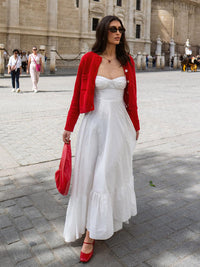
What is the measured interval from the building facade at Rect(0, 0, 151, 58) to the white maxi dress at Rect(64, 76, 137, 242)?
2573 centimetres

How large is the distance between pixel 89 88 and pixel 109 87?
0.17 meters

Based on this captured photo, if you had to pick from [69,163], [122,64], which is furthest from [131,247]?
[122,64]

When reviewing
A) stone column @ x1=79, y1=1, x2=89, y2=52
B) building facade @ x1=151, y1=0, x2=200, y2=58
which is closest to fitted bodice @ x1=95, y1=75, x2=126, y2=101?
stone column @ x1=79, y1=1, x2=89, y2=52

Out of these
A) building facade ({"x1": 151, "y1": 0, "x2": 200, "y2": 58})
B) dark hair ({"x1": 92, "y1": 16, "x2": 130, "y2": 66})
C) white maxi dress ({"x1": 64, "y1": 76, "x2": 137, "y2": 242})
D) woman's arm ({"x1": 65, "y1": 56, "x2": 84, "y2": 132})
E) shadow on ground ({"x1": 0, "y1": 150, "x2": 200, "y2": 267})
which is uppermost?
building facade ({"x1": 151, "y1": 0, "x2": 200, "y2": 58})

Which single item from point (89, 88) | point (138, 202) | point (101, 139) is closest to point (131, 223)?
point (138, 202)


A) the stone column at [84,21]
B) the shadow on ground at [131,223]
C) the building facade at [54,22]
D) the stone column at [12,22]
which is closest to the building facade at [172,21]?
the building facade at [54,22]

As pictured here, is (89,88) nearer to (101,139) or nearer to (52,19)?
(101,139)

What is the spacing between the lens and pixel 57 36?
109ft

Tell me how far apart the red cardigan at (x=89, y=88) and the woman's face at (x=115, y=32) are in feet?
0.58

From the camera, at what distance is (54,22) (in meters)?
32.6

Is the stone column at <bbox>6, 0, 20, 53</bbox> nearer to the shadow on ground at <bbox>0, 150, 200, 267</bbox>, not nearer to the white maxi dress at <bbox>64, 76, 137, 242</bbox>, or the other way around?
the shadow on ground at <bbox>0, 150, 200, 267</bbox>

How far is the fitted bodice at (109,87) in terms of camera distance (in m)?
2.74

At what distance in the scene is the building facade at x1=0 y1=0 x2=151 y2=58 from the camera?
98.0ft

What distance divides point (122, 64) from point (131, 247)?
5.09 feet
